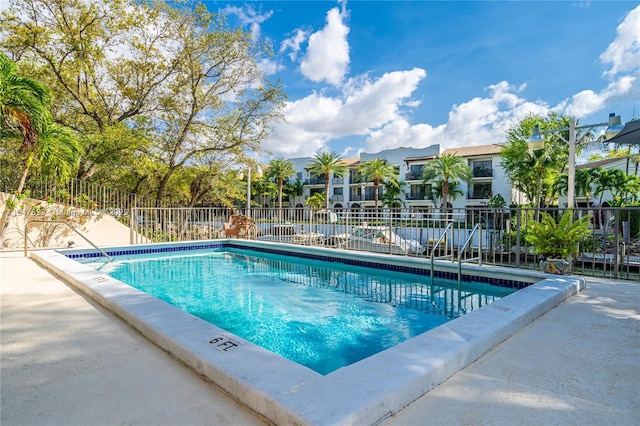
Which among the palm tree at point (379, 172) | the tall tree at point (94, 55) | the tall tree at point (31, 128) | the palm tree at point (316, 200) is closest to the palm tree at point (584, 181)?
the palm tree at point (379, 172)

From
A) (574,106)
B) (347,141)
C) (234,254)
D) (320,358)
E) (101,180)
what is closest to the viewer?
(320,358)

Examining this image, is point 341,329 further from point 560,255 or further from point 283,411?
point 560,255

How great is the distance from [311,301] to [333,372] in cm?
319

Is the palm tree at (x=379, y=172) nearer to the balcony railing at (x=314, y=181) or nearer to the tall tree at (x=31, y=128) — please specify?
the balcony railing at (x=314, y=181)

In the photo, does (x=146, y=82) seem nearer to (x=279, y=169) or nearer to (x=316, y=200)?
(x=279, y=169)

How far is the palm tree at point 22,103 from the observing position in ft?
22.5

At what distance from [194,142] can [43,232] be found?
7.23 m

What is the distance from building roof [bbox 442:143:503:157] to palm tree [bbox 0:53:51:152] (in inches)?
1195

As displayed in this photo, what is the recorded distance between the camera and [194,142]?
49.0 ft

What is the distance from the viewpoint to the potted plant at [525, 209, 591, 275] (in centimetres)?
497

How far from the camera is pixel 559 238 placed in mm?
5066

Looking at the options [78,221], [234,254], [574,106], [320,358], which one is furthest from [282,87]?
[574,106]

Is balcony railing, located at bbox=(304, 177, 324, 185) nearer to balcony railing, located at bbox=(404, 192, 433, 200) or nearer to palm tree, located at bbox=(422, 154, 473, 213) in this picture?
balcony railing, located at bbox=(404, 192, 433, 200)

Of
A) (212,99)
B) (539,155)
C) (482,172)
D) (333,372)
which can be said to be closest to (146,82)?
(212,99)
